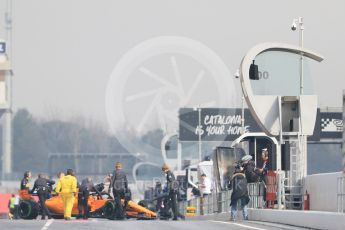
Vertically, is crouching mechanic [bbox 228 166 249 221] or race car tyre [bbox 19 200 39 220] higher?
crouching mechanic [bbox 228 166 249 221]

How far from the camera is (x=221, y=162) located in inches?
1935

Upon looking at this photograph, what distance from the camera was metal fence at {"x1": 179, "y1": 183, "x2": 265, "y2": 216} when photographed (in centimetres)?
3881

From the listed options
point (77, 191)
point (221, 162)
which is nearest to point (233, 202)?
point (77, 191)

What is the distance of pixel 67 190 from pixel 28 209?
2528 millimetres

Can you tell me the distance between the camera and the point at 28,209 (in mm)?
41469

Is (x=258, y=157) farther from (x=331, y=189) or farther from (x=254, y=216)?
(x=331, y=189)

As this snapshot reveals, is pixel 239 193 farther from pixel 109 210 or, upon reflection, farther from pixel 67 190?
pixel 109 210

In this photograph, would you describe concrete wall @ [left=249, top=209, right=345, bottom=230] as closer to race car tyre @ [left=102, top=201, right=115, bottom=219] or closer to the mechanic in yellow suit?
race car tyre @ [left=102, top=201, right=115, bottom=219]

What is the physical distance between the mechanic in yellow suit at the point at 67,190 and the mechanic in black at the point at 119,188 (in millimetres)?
1163

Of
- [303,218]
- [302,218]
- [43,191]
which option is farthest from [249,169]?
[303,218]

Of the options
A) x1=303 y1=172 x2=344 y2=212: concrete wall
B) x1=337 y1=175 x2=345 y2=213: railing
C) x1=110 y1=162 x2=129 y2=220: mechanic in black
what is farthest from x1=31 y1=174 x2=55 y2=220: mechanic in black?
x1=337 y1=175 x2=345 y2=213: railing

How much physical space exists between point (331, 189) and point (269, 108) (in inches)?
209

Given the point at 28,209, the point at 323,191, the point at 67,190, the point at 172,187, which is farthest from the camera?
the point at 28,209

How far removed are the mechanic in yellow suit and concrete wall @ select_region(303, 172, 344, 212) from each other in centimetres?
695
